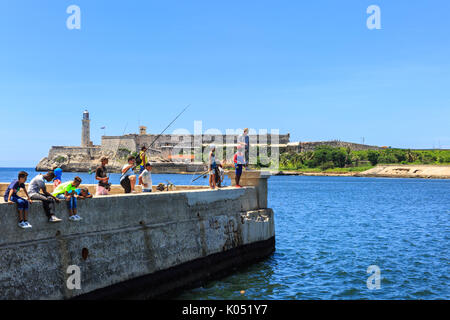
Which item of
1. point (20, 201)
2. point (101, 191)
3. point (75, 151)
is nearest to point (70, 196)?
point (20, 201)

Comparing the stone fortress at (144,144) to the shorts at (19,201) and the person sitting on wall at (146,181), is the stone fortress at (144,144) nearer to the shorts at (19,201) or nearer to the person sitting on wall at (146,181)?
the person sitting on wall at (146,181)

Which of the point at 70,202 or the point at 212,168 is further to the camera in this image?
the point at 212,168

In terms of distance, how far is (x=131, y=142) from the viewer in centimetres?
16425

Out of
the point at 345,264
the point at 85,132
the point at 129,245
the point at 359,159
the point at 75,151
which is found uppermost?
the point at 85,132

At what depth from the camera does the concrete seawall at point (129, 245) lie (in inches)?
295

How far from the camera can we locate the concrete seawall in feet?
24.5

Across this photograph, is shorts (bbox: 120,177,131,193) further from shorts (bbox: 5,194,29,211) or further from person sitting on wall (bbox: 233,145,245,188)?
shorts (bbox: 5,194,29,211)

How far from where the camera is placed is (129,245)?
372 inches

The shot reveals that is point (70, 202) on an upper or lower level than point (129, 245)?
upper

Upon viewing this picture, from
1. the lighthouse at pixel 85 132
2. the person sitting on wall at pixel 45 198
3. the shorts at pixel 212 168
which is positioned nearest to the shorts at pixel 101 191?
the person sitting on wall at pixel 45 198

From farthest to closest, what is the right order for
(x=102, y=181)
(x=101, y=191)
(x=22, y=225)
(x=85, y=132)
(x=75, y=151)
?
(x=85, y=132), (x=75, y=151), (x=102, y=181), (x=101, y=191), (x=22, y=225)

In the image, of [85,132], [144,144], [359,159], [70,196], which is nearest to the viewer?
[70,196]

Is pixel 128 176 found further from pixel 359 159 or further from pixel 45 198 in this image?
pixel 359 159

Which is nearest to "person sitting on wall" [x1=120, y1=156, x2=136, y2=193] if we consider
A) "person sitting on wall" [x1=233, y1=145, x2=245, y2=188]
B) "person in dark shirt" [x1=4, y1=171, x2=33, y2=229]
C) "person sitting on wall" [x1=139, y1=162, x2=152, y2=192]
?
"person sitting on wall" [x1=139, y1=162, x2=152, y2=192]
